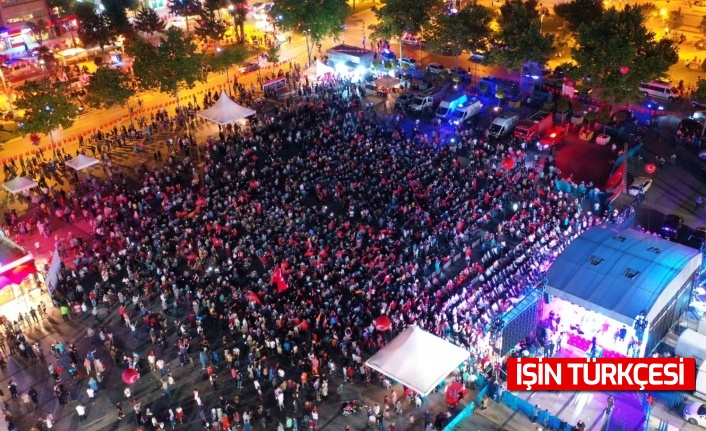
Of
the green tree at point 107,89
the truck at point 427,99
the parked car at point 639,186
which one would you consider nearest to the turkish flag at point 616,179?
the parked car at point 639,186

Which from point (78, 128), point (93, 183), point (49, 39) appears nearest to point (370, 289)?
point (93, 183)

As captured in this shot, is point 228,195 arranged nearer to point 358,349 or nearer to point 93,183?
point 93,183

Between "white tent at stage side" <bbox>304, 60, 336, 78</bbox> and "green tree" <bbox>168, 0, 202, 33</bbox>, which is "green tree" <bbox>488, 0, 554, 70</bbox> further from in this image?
"green tree" <bbox>168, 0, 202, 33</bbox>

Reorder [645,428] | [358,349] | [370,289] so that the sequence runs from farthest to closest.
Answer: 1. [370,289]
2. [358,349]
3. [645,428]

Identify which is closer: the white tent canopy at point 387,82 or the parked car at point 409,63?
the white tent canopy at point 387,82

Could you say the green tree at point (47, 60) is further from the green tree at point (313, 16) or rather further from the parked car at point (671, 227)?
the parked car at point (671, 227)
